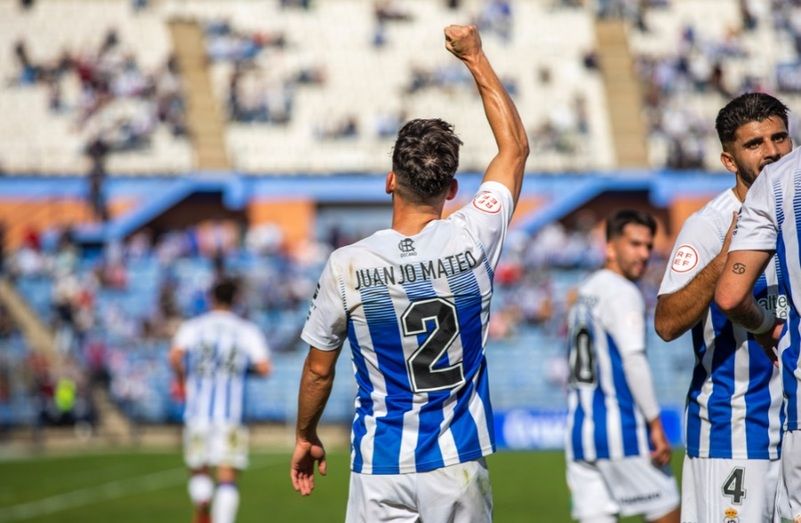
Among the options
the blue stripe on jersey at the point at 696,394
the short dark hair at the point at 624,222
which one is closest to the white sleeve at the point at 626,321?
the short dark hair at the point at 624,222

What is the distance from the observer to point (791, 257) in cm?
407

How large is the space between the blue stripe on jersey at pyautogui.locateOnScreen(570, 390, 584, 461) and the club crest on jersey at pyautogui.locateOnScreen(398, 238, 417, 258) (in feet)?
10.4

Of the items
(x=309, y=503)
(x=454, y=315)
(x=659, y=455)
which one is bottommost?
(x=309, y=503)

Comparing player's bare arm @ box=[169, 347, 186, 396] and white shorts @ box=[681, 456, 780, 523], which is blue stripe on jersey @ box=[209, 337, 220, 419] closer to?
player's bare arm @ box=[169, 347, 186, 396]

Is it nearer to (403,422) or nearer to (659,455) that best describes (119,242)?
(659,455)

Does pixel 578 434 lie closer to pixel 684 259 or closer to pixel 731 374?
pixel 731 374

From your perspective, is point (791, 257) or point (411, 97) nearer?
point (791, 257)

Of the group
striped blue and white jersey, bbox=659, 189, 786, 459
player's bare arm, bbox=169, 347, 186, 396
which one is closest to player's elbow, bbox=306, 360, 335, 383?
striped blue and white jersey, bbox=659, 189, 786, 459

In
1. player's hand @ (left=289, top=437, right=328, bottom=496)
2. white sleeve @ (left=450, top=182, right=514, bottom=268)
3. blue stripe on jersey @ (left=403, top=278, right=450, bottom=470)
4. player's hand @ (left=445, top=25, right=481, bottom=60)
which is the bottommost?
player's hand @ (left=289, top=437, right=328, bottom=496)

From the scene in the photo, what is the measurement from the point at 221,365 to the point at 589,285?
4.75 m

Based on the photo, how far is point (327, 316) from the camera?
476cm

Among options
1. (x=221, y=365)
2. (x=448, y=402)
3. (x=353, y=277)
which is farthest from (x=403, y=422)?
(x=221, y=365)

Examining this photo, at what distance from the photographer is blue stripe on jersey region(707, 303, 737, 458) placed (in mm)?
5055

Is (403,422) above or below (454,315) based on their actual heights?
below
